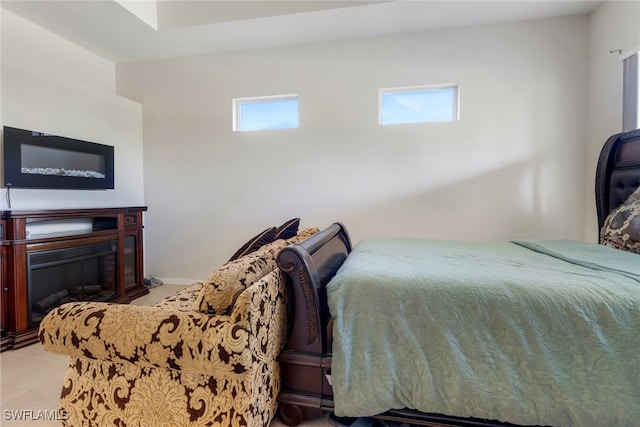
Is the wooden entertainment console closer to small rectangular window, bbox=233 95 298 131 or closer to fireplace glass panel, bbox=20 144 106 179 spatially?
fireplace glass panel, bbox=20 144 106 179

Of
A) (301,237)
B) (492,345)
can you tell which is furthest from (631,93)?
(301,237)

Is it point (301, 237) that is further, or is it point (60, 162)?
point (60, 162)

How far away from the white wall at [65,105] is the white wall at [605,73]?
4.96 metres

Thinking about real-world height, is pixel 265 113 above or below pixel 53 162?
above

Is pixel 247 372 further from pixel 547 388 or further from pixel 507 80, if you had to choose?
pixel 507 80

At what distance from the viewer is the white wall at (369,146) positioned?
298 centimetres

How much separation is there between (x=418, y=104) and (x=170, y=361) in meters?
Result: 3.20

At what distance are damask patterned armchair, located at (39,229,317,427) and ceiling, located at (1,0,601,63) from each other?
8.74 feet

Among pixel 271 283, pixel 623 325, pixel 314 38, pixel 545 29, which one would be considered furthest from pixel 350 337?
pixel 545 29

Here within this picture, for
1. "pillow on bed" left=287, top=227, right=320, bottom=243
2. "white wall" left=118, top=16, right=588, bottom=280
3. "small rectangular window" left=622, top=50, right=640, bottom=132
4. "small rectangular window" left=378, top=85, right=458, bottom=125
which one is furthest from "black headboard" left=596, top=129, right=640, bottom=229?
"pillow on bed" left=287, top=227, right=320, bottom=243

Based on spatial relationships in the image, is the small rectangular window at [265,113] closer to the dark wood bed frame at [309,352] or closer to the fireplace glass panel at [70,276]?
the fireplace glass panel at [70,276]

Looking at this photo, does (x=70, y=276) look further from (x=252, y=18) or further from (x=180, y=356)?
(x=252, y=18)

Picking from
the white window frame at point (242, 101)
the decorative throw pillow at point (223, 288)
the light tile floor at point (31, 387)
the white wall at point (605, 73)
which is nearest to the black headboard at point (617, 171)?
the white wall at point (605, 73)

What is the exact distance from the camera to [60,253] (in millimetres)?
2580
